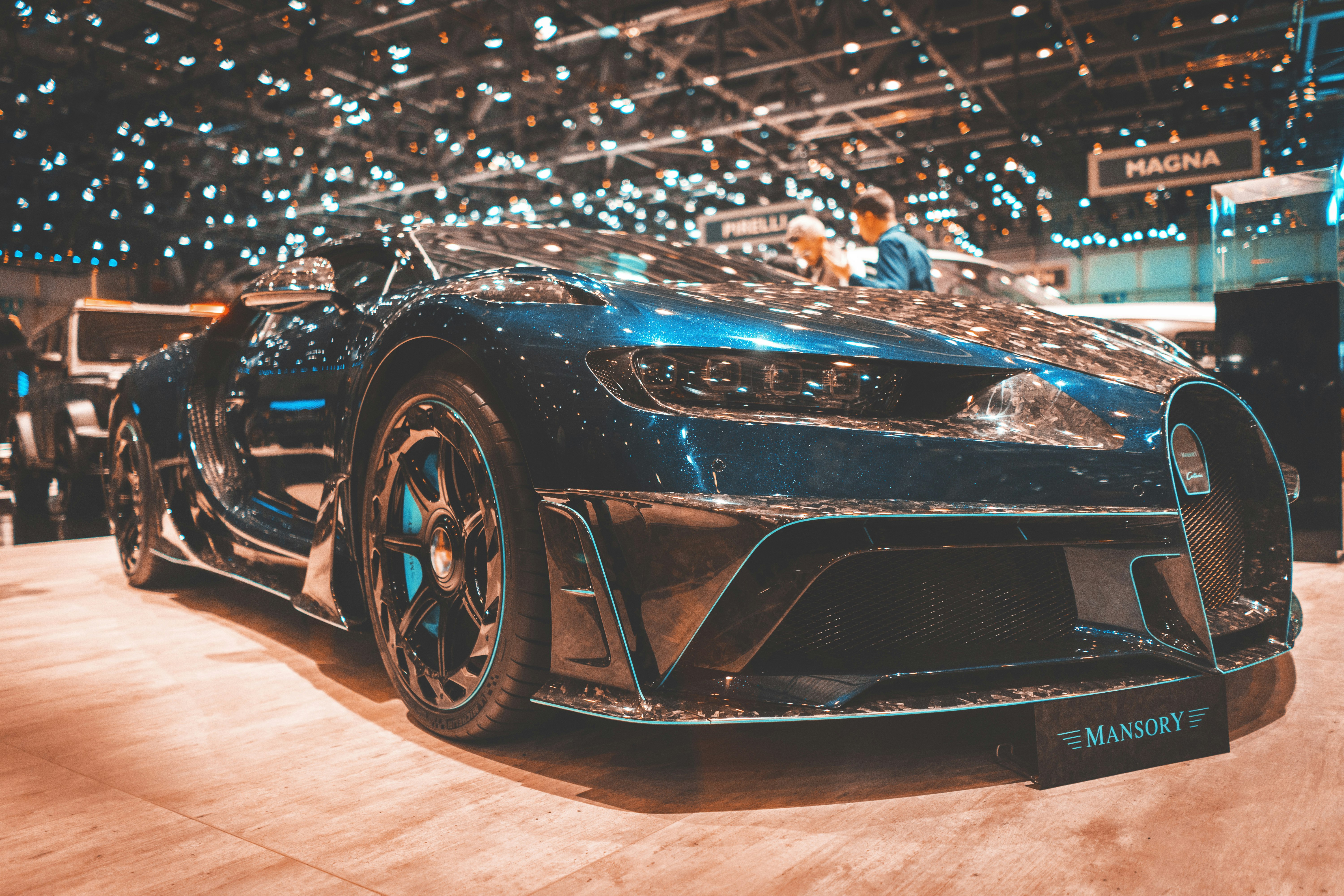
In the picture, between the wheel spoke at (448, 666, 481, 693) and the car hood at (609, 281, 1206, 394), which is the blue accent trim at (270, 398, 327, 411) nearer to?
the wheel spoke at (448, 666, 481, 693)

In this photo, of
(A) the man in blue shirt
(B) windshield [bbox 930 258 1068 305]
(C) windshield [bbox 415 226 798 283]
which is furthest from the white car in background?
(C) windshield [bbox 415 226 798 283]

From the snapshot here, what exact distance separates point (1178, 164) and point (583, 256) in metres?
10.2

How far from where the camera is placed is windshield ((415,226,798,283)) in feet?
7.75

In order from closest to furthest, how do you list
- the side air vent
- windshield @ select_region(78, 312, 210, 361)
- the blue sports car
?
the blue sports car < the side air vent < windshield @ select_region(78, 312, 210, 361)

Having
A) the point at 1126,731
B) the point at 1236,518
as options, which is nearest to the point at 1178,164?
the point at 1236,518

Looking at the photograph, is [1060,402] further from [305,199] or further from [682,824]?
[305,199]

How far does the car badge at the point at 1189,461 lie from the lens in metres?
1.61

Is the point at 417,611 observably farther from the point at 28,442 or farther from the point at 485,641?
the point at 28,442

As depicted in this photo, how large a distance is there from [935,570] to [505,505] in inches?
29.1

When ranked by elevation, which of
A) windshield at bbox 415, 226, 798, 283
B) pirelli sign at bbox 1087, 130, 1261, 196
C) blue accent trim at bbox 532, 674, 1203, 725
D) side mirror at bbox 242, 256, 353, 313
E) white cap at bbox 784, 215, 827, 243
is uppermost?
pirelli sign at bbox 1087, 130, 1261, 196

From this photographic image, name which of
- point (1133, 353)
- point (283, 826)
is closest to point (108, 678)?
point (283, 826)

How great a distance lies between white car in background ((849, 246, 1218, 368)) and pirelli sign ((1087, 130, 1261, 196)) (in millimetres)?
4298

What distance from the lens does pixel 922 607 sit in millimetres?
1515

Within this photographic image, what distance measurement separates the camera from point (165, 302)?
75.1 ft
